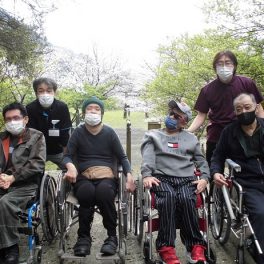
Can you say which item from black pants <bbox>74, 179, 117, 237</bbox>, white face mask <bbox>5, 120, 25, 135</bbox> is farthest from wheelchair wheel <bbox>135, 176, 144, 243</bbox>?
white face mask <bbox>5, 120, 25, 135</bbox>

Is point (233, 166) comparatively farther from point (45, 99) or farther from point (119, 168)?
point (45, 99)

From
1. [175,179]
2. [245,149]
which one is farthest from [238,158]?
[175,179]

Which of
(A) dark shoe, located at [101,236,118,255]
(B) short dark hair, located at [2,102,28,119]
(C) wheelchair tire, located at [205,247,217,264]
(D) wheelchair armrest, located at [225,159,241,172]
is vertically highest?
(B) short dark hair, located at [2,102,28,119]

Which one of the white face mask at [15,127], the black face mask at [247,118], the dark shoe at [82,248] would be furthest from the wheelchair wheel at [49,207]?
the black face mask at [247,118]

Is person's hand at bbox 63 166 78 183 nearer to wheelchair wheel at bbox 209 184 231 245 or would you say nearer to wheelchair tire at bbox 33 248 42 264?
wheelchair tire at bbox 33 248 42 264

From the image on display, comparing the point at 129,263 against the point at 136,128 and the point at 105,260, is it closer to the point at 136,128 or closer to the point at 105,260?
the point at 105,260

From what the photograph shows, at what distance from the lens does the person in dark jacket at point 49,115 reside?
3713mm

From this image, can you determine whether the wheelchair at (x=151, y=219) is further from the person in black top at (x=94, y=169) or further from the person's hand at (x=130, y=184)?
the person in black top at (x=94, y=169)

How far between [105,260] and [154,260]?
1.34 ft

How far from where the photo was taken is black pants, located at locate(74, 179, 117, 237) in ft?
9.93

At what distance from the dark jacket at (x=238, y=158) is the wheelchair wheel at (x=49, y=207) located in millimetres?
1442

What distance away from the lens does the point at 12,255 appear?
2.78m

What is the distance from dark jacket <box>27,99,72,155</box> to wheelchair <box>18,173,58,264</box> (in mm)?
580

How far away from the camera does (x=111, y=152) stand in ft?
11.1
